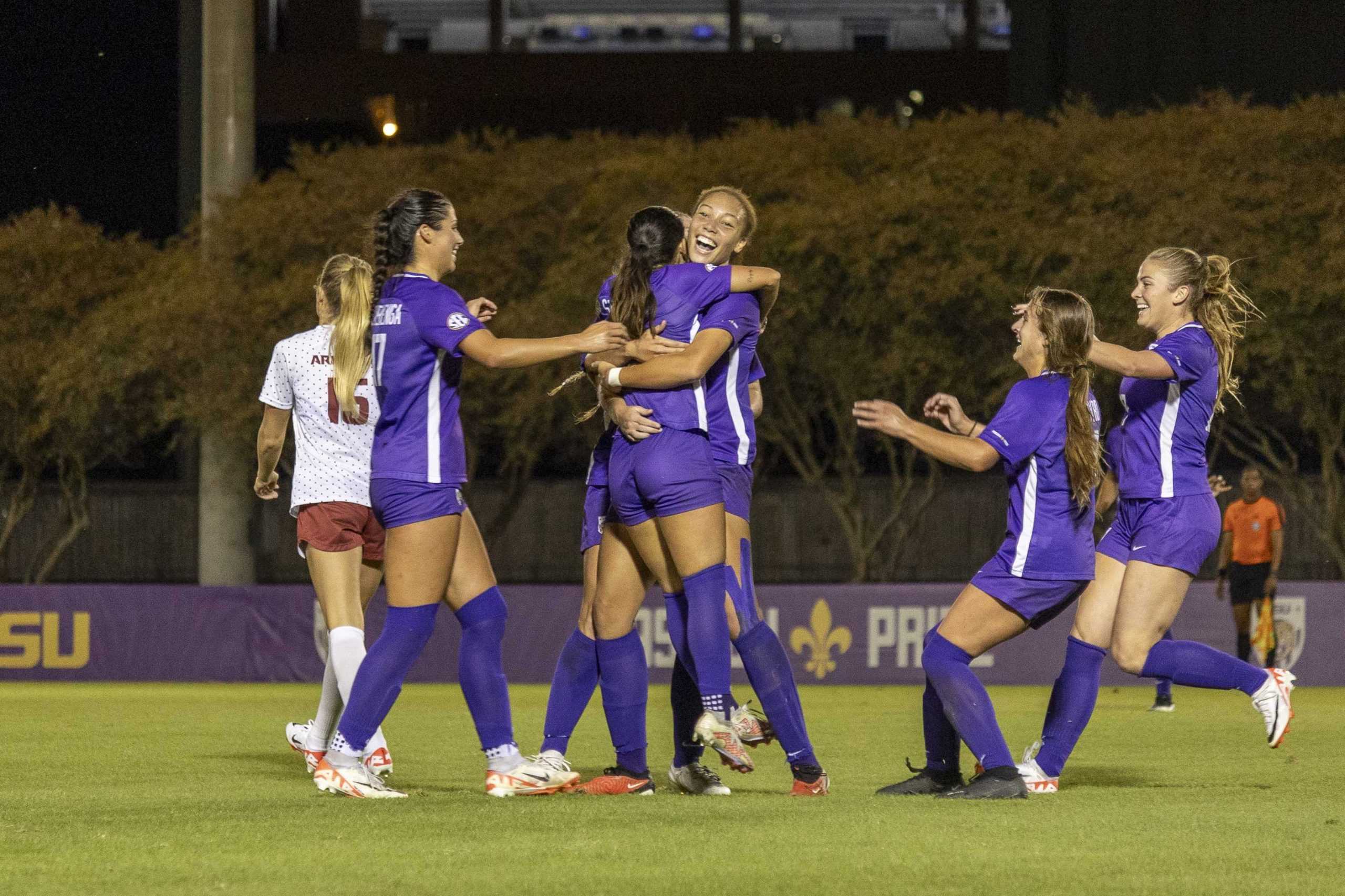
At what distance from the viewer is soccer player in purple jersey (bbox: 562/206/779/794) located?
634cm

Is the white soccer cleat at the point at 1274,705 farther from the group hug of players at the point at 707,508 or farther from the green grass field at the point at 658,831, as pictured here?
the green grass field at the point at 658,831

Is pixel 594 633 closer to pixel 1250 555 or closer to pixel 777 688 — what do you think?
pixel 777 688

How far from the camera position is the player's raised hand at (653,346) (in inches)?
250

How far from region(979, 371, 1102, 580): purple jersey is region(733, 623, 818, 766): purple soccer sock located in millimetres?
901

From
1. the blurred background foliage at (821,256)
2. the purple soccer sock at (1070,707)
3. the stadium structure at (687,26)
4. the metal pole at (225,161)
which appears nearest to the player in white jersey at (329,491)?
the purple soccer sock at (1070,707)

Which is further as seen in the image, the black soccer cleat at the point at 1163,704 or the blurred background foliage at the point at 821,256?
the blurred background foliage at the point at 821,256

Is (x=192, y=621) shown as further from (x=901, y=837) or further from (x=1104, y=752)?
(x=901, y=837)

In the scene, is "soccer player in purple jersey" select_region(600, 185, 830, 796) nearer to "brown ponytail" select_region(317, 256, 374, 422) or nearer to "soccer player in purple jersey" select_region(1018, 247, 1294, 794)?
"brown ponytail" select_region(317, 256, 374, 422)

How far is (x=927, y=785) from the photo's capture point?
6.92 m

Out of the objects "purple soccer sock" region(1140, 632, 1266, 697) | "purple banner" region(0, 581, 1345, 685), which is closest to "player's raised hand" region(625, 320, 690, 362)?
A: "purple soccer sock" region(1140, 632, 1266, 697)

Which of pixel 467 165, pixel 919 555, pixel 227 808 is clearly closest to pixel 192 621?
pixel 467 165

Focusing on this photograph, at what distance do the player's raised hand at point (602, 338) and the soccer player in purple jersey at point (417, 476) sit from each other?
67 mm

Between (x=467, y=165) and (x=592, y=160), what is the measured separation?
169cm

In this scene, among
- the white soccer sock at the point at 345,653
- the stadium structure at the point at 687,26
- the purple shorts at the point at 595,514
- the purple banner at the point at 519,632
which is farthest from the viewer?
the stadium structure at the point at 687,26
